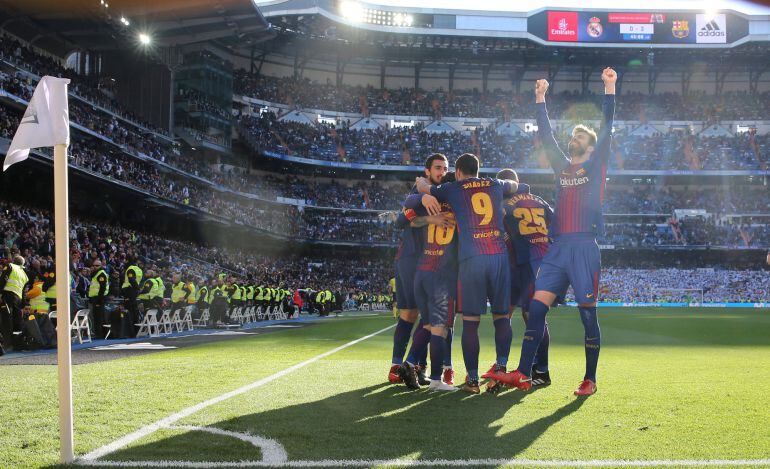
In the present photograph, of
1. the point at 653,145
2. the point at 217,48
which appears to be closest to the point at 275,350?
the point at 217,48

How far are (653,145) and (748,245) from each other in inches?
482

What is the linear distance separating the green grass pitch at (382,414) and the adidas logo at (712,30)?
201 feet

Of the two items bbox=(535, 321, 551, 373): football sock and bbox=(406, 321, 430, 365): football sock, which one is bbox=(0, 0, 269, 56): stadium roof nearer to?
bbox=(406, 321, 430, 365): football sock

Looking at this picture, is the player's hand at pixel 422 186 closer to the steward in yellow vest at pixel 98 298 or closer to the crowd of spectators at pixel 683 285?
the steward in yellow vest at pixel 98 298

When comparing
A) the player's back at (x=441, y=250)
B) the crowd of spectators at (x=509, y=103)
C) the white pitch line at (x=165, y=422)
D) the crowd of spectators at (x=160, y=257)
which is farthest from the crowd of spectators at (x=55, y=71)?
the player's back at (x=441, y=250)

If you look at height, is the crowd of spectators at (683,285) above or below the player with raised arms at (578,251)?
below

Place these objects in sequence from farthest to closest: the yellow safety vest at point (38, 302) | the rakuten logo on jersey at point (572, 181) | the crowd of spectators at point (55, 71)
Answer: the crowd of spectators at point (55, 71), the yellow safety vest at point (38, 302), the rakuten logo on jersey at point (572, 181)

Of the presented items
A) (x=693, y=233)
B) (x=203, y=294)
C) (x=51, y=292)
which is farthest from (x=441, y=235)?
(x=693, y=233)

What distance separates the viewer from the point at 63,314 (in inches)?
151

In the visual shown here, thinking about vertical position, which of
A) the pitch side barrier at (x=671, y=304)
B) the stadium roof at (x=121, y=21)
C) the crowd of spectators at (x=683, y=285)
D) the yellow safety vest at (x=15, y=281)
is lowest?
the pitch side barrier at (x=671, y=304)

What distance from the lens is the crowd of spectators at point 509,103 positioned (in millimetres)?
65875

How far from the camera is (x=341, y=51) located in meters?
63.4

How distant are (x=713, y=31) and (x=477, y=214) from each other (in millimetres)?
64939

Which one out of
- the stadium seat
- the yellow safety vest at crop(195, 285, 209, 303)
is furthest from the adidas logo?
the stadium seat
